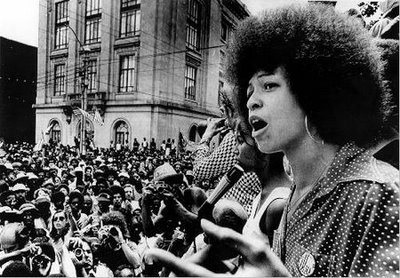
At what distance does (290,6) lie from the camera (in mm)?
729

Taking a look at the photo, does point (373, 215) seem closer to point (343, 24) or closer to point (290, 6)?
point (343, 24)

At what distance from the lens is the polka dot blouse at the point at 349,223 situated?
16.1 inches

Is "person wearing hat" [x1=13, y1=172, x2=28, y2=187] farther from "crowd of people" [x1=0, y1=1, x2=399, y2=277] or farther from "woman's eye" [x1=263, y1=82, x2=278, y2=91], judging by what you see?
"woman's eye" [x1=263, y1=82, x2=278, y2=91]

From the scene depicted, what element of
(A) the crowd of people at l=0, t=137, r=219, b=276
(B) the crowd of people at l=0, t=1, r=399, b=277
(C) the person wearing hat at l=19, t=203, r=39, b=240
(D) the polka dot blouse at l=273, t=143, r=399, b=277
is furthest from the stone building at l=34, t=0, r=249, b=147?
(D) the polka dot blouse at l=273, t=143, r=399, b=277

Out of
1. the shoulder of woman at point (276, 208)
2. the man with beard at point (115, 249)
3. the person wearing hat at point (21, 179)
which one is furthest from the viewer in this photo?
the person wearing hat at point (21, 179)

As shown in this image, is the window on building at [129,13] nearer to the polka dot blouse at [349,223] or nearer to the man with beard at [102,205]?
the man with beard at [102,205]

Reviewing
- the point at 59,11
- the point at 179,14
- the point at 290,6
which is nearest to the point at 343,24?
the point at 290,6

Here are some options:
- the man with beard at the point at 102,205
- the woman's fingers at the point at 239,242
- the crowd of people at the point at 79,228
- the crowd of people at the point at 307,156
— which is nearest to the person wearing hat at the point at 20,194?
the crowd of people at the point at 79,228

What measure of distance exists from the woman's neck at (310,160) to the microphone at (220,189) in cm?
27

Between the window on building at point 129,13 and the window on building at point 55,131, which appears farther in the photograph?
the window on building at point 55,131

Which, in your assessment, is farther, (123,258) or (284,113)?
(123,258)

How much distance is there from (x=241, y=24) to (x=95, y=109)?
300 centimetres

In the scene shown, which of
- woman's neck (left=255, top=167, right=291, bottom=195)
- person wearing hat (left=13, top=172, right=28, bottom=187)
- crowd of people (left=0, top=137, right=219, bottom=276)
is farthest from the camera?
person wearing hat (left=13, top=172, right=28, bottom=187)

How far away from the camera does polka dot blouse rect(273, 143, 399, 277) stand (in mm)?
409
